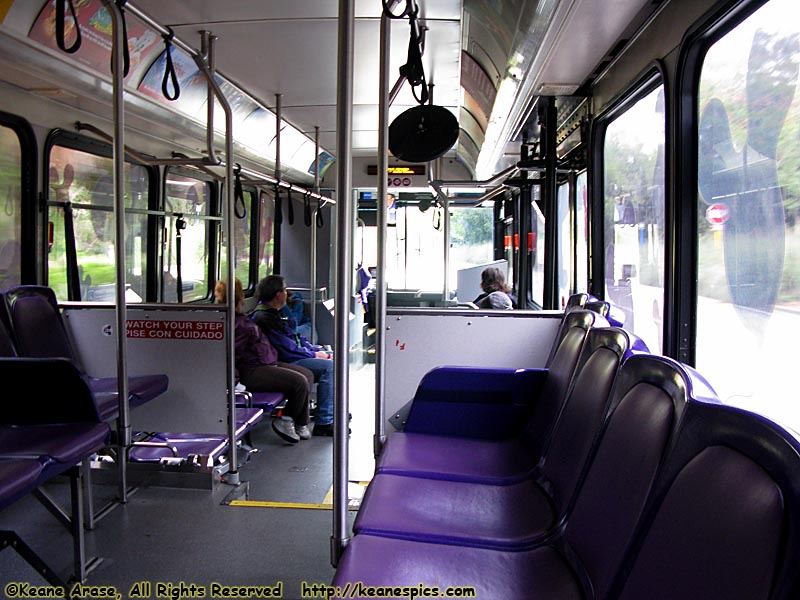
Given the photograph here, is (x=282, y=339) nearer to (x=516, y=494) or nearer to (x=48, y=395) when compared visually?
(x=48, y=395)

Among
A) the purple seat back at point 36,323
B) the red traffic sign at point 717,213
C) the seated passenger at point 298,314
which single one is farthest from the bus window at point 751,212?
the seated passenger at point 298,314

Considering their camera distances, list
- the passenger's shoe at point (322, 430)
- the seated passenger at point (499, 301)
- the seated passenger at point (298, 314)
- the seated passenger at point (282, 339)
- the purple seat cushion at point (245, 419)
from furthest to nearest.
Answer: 1. the seated passenger at point (298, 314)
2. the seated passenger at point (499, 301)
3. the seated passenger at point (282, 339)
4. the passenger's shoe at point (322, 430)
5. the purple seat cushion at point (245, 419)

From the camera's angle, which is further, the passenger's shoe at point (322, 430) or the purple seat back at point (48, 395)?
the passenger's shoe at point (322, 430)

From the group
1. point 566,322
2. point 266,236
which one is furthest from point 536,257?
point 566,322

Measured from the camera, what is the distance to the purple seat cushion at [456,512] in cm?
179

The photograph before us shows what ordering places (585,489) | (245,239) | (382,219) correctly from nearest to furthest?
(585,489), (382,219), (245,239)

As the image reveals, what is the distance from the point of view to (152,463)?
362 cm

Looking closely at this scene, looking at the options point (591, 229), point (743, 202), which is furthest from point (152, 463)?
point (743, 202)

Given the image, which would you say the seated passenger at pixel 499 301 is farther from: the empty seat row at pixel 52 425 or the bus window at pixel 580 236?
the empty seat row at pixel 52 425

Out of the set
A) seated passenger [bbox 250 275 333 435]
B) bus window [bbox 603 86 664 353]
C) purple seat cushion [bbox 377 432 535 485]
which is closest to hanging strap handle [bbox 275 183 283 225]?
seated passenger [bbox 250 275 333 435]

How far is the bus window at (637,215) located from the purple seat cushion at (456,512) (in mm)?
1012

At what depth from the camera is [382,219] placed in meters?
2.45

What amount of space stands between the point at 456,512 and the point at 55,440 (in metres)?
1.60

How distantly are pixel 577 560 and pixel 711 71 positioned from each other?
1596 millimetres
